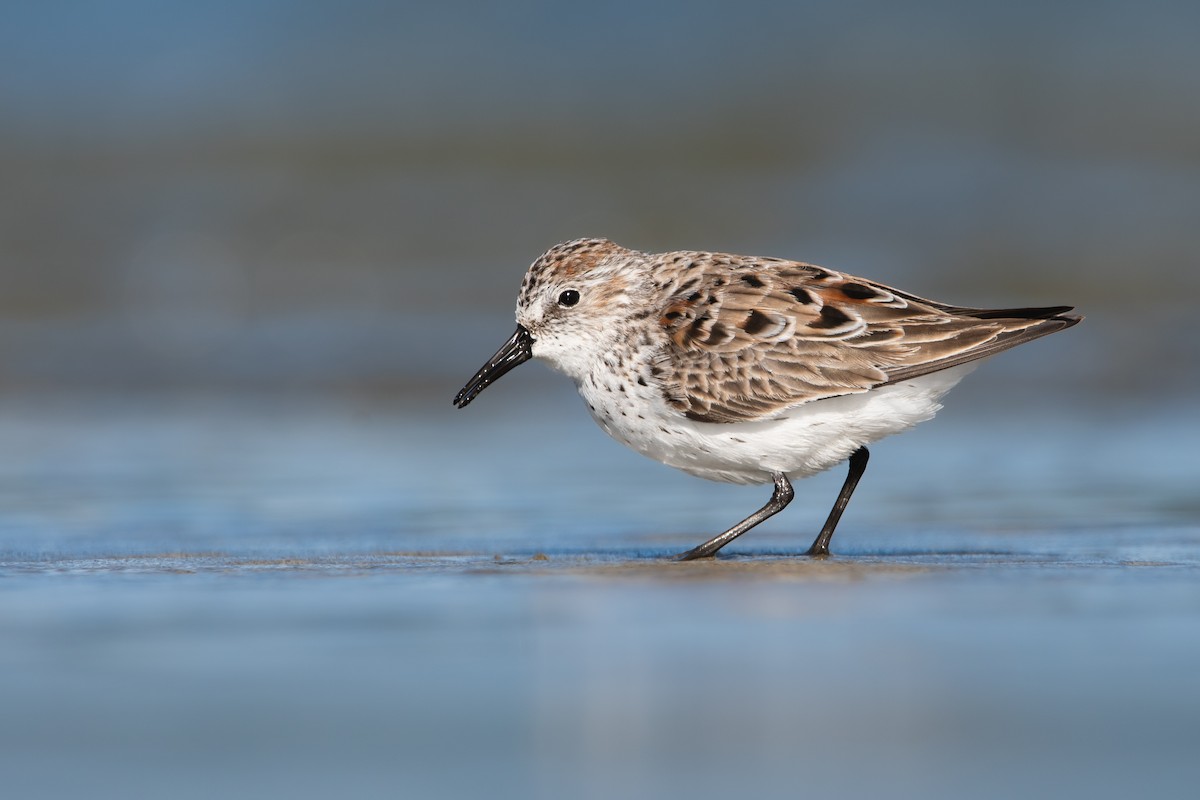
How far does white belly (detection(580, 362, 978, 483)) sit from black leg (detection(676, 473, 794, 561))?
8cm

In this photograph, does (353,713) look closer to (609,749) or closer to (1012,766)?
(609,749)

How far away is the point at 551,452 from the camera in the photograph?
10.2 metres

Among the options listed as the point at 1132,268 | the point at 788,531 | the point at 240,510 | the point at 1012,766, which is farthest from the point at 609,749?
the point at 1132,268

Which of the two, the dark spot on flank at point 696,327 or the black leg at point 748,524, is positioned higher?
the dark spot on flank at point 696,327

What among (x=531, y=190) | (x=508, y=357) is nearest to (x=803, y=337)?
(x=508, y=357)

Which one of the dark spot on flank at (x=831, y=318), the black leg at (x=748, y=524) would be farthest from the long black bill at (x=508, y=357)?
the dark spot on flank at (x=831, y=318)

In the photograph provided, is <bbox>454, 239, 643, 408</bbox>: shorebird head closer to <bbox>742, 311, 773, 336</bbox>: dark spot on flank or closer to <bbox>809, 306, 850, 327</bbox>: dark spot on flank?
<bbox>742, 311, 773, 336</bbox>: dark spot on flank

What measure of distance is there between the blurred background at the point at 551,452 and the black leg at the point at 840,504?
0.22 meters

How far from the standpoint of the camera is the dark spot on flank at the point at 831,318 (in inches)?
275

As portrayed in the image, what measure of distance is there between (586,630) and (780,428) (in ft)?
6.45

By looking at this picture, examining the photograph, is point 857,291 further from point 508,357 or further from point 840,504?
point 508,357

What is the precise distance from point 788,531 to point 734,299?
1.38 meters

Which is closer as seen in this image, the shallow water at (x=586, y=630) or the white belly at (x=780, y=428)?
the shallow water at (x=586, y=630)

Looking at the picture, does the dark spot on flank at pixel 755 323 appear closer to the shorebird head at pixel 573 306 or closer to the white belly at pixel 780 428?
the white belly at pixel 780 428
